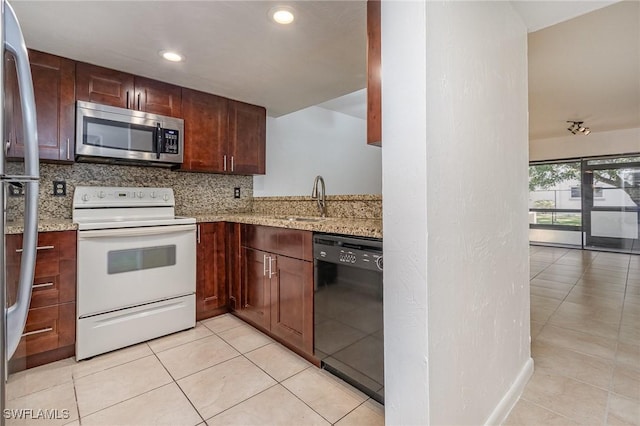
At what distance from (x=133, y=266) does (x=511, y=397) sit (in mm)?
2539

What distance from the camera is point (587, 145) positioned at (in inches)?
237

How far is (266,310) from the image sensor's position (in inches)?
91.0

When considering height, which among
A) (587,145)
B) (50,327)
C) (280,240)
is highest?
(587,145)

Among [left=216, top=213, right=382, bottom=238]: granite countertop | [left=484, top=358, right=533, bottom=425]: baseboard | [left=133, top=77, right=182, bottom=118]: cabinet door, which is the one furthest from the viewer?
[left=133, top=77, right=182, bottom=118]: cabinet door

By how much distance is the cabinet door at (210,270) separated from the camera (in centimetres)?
268

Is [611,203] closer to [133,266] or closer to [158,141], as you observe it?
[158,141]

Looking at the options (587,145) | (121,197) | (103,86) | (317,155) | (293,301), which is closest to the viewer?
(293,301)

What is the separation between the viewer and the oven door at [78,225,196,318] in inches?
81.4

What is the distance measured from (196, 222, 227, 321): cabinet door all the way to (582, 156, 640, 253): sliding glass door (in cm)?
704

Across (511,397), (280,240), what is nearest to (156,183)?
(280,240)

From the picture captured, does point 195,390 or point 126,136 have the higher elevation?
point 126,136

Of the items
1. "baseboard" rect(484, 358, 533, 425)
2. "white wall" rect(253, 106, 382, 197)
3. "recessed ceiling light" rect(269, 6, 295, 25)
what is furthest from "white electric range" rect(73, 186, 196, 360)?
"baseboard" rect(484, 358, 533, 425)

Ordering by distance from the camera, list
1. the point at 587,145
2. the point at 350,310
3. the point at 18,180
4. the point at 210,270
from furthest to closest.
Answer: the point at 587,145, the point at 210,270, the point at 350,310, the point at 18,180

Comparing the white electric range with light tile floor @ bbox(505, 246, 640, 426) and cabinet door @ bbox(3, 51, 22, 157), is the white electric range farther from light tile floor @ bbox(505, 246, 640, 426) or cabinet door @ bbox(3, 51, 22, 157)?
light tile floor @ bbox(505, 246, 640, 426)
